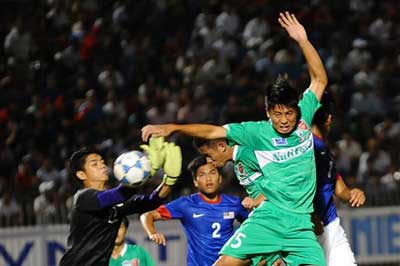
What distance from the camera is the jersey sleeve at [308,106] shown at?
9406 millimetres

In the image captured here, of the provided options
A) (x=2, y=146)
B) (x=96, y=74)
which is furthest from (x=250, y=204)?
(x=96, y=74)

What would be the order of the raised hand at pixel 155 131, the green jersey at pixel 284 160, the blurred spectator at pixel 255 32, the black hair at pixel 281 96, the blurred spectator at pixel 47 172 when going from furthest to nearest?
the blurred spectator at pixel 255 32, the blurred spectator at pixel 47 172, the green jersey at pixel 284 160, the black hair at pixel 281 96, the raised hand at pixel 155 131

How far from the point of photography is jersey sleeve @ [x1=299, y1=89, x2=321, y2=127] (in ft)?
30.9

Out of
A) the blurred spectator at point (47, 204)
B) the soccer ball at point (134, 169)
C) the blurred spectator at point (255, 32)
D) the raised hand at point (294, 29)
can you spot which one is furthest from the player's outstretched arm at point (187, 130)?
the blurred spectator at point (255, 32)

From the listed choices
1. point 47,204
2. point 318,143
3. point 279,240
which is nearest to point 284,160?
point 279,240

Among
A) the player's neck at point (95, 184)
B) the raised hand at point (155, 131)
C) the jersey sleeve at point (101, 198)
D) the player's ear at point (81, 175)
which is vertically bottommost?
the jersey sleeve at point (101, 198)

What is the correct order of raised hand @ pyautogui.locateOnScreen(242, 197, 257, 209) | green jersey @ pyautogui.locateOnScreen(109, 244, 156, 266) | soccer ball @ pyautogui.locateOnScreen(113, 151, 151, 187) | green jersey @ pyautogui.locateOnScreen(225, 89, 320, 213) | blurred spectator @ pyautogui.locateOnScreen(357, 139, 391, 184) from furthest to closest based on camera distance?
blurred spectator @ pyautogui.locateOnScreen(357, 139, 391, 184)
green jersey @ pyautogui.locateOnScreen(109, 244, 156, 266)
raised hand @ pyautogui.locateOnScreen(242, 197, 257, 209)
green jersey @ pyautogui.locateOnScreen(225, 89, 320, 213)
soccer ball @ pyautogui.locateOnScreen(113, 151, 151, 187)

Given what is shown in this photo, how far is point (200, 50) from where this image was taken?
20719 mm

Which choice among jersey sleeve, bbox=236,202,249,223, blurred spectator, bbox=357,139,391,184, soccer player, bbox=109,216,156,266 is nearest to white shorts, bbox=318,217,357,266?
jersey sleeve, bbox=236,202,249,223

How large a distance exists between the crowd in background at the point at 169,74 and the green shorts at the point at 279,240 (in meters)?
7.68

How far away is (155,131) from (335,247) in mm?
2505

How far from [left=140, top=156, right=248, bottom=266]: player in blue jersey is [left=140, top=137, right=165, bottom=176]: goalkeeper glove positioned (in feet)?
6.71

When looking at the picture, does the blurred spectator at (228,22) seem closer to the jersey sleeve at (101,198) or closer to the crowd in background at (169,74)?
the crowd in background at (169,74)

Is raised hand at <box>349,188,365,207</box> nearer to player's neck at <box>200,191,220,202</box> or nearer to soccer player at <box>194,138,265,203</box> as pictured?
soccer player at <box>194,138,265,203</box>
